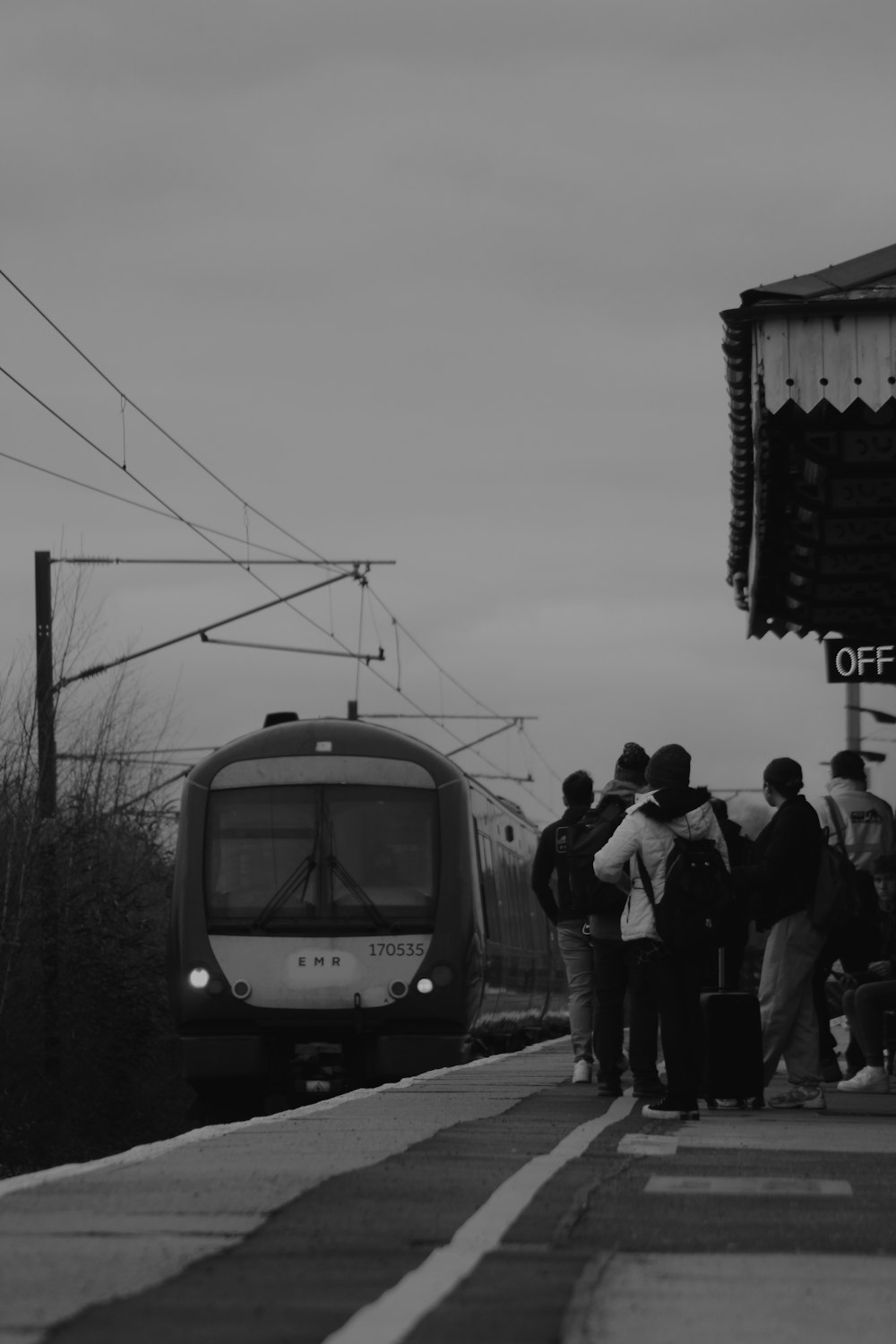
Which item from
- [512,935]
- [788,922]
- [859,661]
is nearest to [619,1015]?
[788,922]

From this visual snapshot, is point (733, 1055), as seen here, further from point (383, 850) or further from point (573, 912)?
point (383, 850)

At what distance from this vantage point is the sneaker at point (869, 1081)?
40.1ft

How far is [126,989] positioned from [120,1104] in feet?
4.43

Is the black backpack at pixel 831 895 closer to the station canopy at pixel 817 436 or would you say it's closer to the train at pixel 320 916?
the station canopy at pixel 817 436

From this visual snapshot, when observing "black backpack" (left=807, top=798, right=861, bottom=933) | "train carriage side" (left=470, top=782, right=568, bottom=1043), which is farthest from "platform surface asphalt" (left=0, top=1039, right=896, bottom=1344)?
"train carriage side" (left=470, top=782, right=568, bottom=1043)

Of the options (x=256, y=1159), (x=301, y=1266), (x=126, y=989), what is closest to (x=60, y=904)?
(x=126, y=989)

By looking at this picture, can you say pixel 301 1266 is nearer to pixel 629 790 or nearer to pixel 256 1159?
pixel 256 1159

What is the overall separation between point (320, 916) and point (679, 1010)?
23.8 feet

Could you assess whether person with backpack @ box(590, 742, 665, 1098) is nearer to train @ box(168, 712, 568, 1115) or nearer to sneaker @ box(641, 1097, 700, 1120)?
sneaker @ box(641, 1097, 700, 1120)

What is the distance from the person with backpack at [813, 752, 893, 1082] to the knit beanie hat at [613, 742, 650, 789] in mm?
915

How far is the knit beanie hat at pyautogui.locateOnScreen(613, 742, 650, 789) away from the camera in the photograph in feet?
38.8

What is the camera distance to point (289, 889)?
1675 cm

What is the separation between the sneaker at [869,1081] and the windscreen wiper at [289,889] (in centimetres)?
547

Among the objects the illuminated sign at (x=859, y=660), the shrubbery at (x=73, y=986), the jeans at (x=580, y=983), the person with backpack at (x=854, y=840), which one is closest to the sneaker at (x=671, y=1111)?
the person with backpack at (x=854, y=840)
